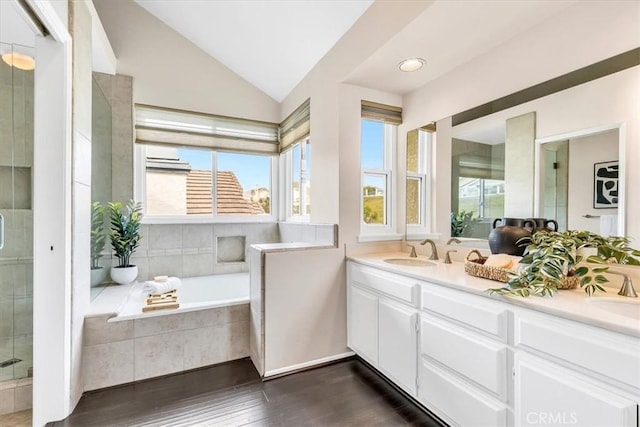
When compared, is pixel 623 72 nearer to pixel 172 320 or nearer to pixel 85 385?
pixel 172 320

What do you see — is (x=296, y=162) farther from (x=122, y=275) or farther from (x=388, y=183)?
(x=122, y=275)

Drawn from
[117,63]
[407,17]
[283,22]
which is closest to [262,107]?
[283,22]

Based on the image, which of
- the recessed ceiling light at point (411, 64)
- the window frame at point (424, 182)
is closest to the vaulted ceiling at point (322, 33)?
the recessed ceiling light at point (411, 64)

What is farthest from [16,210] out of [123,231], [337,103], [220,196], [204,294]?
[337,103]

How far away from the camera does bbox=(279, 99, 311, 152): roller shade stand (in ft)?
9.22

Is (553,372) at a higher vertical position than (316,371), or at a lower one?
higher

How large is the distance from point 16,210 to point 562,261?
3155 millimetres

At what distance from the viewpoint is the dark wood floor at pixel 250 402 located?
161 centimetres

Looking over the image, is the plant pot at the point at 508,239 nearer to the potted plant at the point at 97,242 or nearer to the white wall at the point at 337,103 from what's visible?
the white wall at the point at 337,103

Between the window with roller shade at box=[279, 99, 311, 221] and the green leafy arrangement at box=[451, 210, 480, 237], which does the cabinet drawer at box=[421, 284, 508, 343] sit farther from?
the window with roller shade at box=[279, 99, 311, 221]

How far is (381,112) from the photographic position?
246 centimetres

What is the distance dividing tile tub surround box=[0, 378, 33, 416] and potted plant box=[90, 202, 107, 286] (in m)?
0.84

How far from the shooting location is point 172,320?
81.6 inches

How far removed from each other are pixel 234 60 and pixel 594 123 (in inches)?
125
